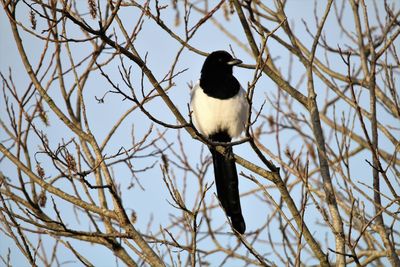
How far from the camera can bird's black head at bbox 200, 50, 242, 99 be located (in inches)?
177

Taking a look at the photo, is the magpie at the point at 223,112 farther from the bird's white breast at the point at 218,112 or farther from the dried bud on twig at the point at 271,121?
the dried bud on twig at the point at 271,121

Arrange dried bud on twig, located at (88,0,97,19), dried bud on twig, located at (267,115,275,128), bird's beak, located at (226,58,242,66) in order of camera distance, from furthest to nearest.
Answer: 1. dried bud on twig, located at (267,115,275,128)
2. bird's beak, located at (226,58,242,66)
3. dried bud on twig, located at (88,0,97,19)

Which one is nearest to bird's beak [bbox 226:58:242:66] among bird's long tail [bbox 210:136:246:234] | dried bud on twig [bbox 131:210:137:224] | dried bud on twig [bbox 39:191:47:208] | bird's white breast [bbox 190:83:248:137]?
bird's white breast [bbox 190:83:248:137]

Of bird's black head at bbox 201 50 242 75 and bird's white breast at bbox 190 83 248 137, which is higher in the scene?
bird's black head at bbox 201 50 242 75

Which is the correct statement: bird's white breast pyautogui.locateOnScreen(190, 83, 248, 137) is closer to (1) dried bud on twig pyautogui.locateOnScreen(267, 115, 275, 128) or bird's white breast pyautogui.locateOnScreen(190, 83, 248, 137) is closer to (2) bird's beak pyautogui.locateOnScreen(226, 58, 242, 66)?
(2) bird's beak pyautogui.locateOnScreen(226, 58, 242, 66)

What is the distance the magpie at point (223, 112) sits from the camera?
176 inches

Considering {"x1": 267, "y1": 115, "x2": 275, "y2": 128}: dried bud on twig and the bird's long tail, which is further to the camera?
{"x1": 267, "y1": 115, "x2": 275, "y2": 128}: dried bud on twig

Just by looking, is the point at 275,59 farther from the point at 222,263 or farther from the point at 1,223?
the point at 1,223

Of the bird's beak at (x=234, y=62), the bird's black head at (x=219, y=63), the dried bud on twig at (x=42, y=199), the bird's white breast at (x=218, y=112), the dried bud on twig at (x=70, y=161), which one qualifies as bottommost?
the dried bud on twig at (x=70, y=161)

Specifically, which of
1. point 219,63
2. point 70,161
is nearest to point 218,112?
point 219,63

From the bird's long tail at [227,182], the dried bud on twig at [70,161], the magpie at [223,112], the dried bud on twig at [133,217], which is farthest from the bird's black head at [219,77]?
the dried bud on twig at [70,161]

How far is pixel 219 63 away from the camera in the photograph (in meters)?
4.61

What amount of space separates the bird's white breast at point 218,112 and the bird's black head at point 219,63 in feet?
0.56

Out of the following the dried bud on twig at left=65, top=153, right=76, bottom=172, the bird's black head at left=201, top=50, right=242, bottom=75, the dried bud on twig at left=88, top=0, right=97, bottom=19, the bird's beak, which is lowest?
the dried bud on twig at left=65, top=153, right=76, bottom=172
